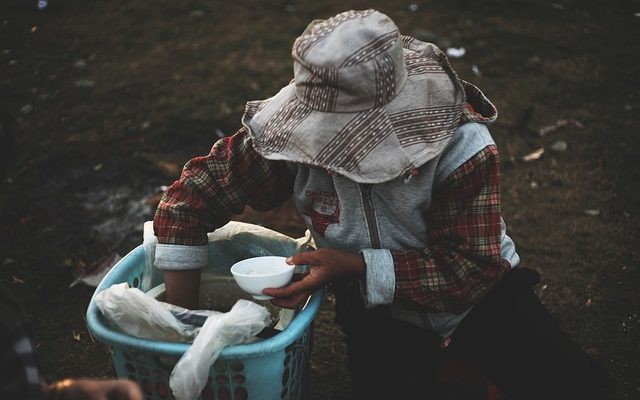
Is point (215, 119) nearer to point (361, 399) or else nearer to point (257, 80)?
point (257, 80)

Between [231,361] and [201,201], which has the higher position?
[201,201]

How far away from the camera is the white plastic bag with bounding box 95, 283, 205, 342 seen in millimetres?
1516

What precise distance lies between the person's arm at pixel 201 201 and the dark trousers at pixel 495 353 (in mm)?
530

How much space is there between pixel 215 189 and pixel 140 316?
0.48 meters

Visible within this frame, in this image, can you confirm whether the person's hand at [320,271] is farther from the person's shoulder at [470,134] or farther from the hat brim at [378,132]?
the person's shoulder at [470,134]

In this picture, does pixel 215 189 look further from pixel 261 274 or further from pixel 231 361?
pixel 231 361

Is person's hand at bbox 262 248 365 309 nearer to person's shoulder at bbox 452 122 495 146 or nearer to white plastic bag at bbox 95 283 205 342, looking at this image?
white plastic bag at bbox 95 283 205 342

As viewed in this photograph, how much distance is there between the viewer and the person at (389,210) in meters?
1.42

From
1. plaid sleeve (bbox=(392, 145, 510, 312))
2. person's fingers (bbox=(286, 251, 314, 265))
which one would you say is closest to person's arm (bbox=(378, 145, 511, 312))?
plaid sleeve (bbox=(392, 145, 510, 312))

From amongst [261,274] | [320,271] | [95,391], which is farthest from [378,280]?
[95,391]

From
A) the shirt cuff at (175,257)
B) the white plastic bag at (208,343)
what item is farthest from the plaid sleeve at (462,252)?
the shirt cuff at (175,257)

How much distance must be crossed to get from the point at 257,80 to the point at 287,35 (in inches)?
41.1

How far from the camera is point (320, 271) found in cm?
159

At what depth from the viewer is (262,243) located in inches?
79.1
